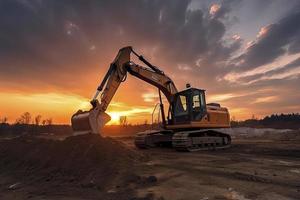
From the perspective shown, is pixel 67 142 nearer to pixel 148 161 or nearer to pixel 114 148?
pixel 114 148

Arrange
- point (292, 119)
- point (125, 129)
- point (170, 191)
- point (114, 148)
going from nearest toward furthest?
point (170, 191), point (114, 148), point (125, 129), point (292, 119)

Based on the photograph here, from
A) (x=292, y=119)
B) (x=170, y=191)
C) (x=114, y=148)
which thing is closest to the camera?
(x=170, y=191)

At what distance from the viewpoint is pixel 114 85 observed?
14.9 m

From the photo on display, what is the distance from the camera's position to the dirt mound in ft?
28.1

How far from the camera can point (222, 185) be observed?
7.24 metres

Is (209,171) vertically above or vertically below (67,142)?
below

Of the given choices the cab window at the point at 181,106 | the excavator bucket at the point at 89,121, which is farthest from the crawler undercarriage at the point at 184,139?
the excavator bucket at the point at 89,121

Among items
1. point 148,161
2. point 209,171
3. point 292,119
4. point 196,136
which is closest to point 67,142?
point 148,161

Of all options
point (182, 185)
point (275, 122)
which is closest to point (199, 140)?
point (182, 185)

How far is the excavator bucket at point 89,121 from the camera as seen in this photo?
12.9 meters

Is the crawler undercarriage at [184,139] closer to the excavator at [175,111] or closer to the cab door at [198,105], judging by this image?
the excavator at [175,111]

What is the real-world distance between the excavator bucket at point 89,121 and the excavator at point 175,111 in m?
0.37

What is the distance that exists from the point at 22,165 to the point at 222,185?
7.82 metres

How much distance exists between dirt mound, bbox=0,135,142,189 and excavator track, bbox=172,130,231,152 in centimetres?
452
